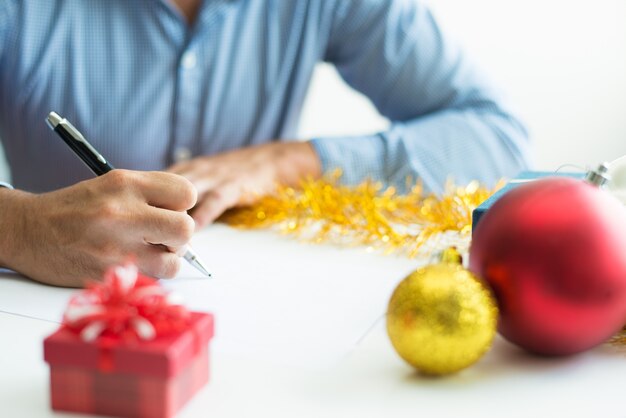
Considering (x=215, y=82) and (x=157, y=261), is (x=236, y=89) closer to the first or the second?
(x=215, y=82)

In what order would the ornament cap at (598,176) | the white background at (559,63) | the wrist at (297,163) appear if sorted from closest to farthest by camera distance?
the ornament cap at (598,176), the wrist at (297,163), the white background at (559,63)

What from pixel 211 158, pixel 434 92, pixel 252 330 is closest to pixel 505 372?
pixel 252 330

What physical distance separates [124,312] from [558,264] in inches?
9.5

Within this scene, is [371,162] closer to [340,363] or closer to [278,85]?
[278,85]

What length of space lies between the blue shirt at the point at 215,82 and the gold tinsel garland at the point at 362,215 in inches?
7.8

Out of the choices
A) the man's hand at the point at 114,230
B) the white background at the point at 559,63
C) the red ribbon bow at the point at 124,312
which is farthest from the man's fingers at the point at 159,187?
the white background at the point at 559,63

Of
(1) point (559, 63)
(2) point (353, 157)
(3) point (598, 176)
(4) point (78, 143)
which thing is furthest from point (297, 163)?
(1) point (559, 63)

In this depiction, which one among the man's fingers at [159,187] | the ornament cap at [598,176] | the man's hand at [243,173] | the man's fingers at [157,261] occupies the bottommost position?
the man's hand at [243,173]

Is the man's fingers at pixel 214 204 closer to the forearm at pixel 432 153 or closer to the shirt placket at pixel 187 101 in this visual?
the forearm at pixel 432 153

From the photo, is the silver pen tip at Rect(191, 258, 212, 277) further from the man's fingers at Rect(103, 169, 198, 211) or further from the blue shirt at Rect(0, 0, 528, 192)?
the blue shirt at Rect(0, 0, 528, 192)

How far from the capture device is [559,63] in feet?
5.59

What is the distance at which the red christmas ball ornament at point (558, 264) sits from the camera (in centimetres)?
45

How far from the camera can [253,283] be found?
653 millimetres

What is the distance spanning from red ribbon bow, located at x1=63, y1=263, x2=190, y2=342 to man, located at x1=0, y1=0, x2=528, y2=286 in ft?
1.71
